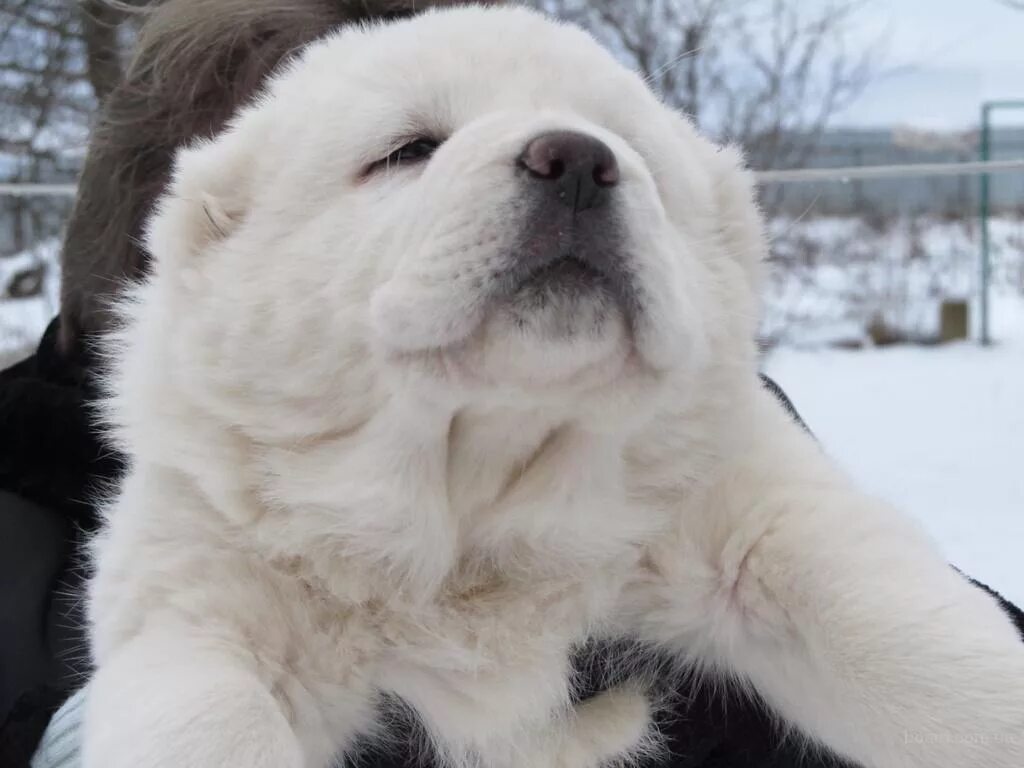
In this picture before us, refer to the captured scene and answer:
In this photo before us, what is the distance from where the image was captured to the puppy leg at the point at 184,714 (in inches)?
57.1

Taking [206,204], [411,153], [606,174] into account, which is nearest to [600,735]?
[606,174]

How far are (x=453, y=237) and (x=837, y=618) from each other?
883 millimetres

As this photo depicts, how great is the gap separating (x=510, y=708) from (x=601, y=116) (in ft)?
3.76

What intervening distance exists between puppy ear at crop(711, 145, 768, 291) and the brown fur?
0.96 m

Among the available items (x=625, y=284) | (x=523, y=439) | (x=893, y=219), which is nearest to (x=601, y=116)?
(x=625, y=284)

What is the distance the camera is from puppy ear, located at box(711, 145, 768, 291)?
2283mm

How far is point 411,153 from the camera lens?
197cm

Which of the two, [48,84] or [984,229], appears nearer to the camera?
[48,84]

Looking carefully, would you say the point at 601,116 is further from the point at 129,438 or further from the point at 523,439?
the point at 129,438

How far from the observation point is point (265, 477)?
6.35ft

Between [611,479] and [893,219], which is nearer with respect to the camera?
[611,479]

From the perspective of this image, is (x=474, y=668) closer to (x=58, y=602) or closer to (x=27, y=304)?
(x=58, y=602)

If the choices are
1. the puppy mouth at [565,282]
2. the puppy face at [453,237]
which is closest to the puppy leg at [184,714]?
the puppy face at [453,237]

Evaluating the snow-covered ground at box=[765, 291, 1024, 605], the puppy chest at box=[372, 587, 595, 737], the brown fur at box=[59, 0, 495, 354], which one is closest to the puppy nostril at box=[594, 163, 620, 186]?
the puppy chest at box=[372, 587, 595, 737]
